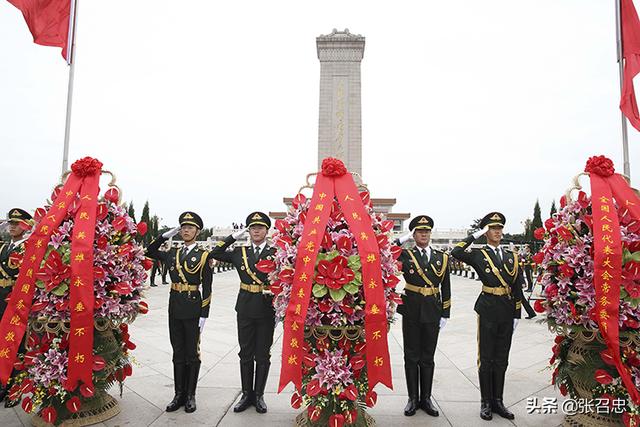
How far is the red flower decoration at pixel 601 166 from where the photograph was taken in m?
3.44

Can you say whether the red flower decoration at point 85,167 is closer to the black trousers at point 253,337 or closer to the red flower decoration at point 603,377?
the black trousers at point 253,337

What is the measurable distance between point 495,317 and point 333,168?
6.38 ft

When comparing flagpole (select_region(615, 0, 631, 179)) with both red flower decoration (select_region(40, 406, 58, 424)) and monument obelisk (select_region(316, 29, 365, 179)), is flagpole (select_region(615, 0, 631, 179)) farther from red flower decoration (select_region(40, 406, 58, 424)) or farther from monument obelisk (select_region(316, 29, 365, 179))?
monument obelisk (select_region(316, 29, 365, 179))

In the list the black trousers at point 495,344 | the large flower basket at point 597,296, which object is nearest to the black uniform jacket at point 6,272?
the black trousers at point 495,344

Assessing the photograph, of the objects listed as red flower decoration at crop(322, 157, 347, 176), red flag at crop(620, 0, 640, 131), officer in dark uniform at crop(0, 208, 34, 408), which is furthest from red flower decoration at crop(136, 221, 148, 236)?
red flag at crop(620, 0, 640, 131)

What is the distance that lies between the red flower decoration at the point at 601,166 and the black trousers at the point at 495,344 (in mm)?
1439

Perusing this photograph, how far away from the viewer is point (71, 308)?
322cm

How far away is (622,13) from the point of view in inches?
189

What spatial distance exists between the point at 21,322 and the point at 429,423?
3381mm

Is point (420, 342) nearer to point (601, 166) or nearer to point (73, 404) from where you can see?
point (601, 166)

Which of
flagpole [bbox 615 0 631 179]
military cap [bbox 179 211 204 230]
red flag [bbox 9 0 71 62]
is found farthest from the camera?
red flag [bbox 9 0 71 62]

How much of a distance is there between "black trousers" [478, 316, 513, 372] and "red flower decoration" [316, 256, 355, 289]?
1.56 meters

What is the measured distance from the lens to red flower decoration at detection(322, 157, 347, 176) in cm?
339

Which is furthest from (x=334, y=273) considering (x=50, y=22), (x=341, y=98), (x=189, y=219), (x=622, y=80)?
(x=341, y=98)
